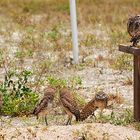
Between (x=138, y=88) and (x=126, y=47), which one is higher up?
(x=126, y=47)

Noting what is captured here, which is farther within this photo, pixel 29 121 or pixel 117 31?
pixel 117 31

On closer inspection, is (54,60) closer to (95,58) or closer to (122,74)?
(95,58)

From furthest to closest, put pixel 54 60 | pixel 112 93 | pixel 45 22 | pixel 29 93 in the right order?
1. pixel 45 22
2. pixel 54 60
3. pixel 112 93
4. pixel 29 93

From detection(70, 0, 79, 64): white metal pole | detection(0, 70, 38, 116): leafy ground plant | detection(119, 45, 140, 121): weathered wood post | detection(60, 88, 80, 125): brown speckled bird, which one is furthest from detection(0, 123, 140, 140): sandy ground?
detection(70, 0, 79, 64): white metal pole

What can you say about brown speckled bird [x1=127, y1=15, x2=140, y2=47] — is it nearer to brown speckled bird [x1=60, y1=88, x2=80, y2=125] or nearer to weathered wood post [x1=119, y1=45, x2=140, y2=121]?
weathered wood post [x1=119, y1=45, x2=140, y2=121]

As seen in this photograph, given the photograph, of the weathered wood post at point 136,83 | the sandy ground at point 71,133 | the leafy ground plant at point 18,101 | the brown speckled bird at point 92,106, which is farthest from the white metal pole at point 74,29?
the sandy ground at point 71,133

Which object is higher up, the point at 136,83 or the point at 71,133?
the point at 136,83

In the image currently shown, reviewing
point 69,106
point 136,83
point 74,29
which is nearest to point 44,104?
point 69,106

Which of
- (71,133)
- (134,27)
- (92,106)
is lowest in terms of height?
(71,133)

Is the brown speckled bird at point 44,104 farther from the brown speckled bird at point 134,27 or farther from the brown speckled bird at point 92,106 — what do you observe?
the brown speckled bird at point 134,27

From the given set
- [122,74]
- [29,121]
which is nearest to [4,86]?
[29,121]

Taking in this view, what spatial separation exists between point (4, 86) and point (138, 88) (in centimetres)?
178

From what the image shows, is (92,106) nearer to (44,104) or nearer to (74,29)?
(44,104)

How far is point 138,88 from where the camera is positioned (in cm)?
700
